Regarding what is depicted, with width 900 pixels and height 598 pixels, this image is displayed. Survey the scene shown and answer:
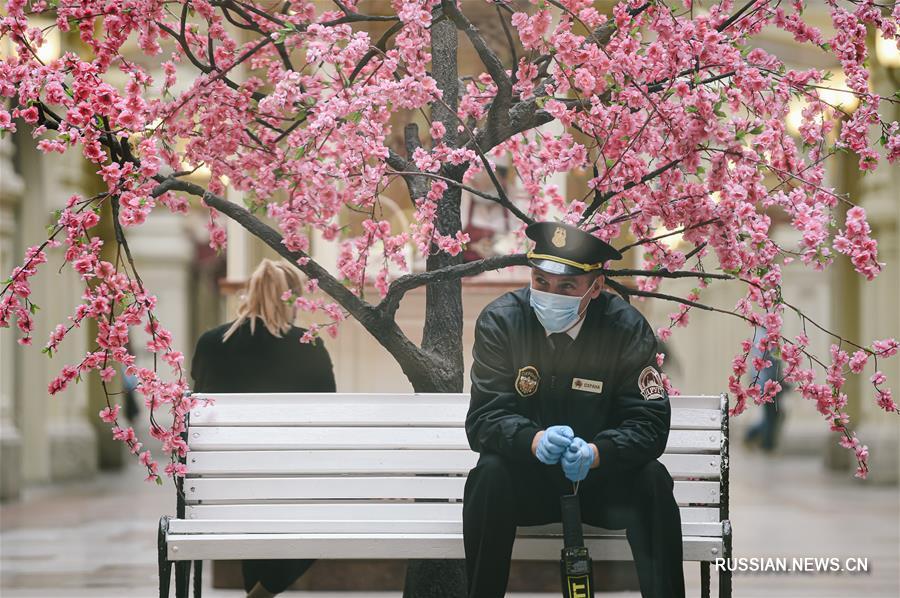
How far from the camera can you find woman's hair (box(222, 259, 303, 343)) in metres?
6.39

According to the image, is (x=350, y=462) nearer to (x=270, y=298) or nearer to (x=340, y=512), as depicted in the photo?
(x=340, y=512)

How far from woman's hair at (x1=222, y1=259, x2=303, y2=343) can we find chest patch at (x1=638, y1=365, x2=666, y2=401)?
2.22 metres

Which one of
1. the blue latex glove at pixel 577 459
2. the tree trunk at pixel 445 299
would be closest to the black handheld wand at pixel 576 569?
the blue latex glove at pixel 577 459

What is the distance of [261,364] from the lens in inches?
256

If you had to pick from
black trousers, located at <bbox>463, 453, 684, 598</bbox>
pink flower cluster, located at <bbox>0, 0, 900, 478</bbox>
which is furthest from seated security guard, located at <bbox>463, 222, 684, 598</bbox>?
pink flower cluster, located at <bbox>0, 0, 900, 478</bbox>

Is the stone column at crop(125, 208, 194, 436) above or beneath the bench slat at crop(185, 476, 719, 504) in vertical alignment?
above

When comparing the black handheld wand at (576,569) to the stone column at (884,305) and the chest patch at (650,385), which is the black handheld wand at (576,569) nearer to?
the chest patch at (650,385)

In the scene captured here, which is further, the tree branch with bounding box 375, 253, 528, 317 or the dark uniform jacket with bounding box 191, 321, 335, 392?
the dark uniform jacket with bounding box 191, 321, 335, 392

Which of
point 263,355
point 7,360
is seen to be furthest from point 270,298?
→ point 7,360

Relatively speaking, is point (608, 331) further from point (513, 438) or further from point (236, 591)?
point (236, 591)

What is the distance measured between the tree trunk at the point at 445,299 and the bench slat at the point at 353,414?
7.7 inches

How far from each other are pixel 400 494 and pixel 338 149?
1.51 m

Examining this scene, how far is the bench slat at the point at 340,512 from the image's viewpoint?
17.1 feet

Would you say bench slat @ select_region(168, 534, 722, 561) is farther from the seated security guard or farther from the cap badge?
the cap badge
